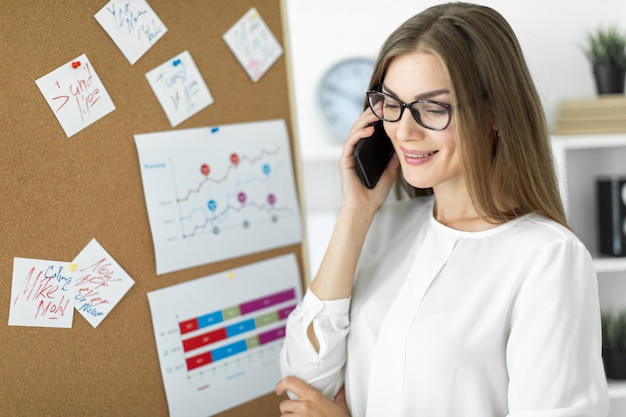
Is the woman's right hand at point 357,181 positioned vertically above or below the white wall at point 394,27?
below

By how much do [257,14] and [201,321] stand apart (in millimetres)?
658

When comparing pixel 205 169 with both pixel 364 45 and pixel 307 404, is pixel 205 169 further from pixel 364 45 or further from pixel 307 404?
pixel 364 45

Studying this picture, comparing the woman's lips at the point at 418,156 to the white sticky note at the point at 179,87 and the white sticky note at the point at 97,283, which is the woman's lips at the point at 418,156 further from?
the white sticky note at the point at 97,283

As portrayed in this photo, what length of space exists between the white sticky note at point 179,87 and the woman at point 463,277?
13.6 inches

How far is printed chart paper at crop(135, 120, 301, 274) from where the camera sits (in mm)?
1354

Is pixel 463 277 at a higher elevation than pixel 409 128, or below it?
below

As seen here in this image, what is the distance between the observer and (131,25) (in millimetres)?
1312

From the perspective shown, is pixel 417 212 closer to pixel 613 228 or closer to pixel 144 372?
pixel 144 372

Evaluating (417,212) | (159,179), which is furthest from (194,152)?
(417,212)

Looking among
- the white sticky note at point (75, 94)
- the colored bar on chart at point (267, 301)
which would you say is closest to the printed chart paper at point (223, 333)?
the colored bar on chart at point (267, 301)

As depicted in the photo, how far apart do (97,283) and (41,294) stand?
11cm

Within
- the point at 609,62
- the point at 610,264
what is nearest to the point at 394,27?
the point at 609,62

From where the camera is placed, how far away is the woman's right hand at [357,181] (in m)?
1.45

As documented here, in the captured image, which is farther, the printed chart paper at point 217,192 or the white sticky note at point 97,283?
the printed chart paper at point 217,192
